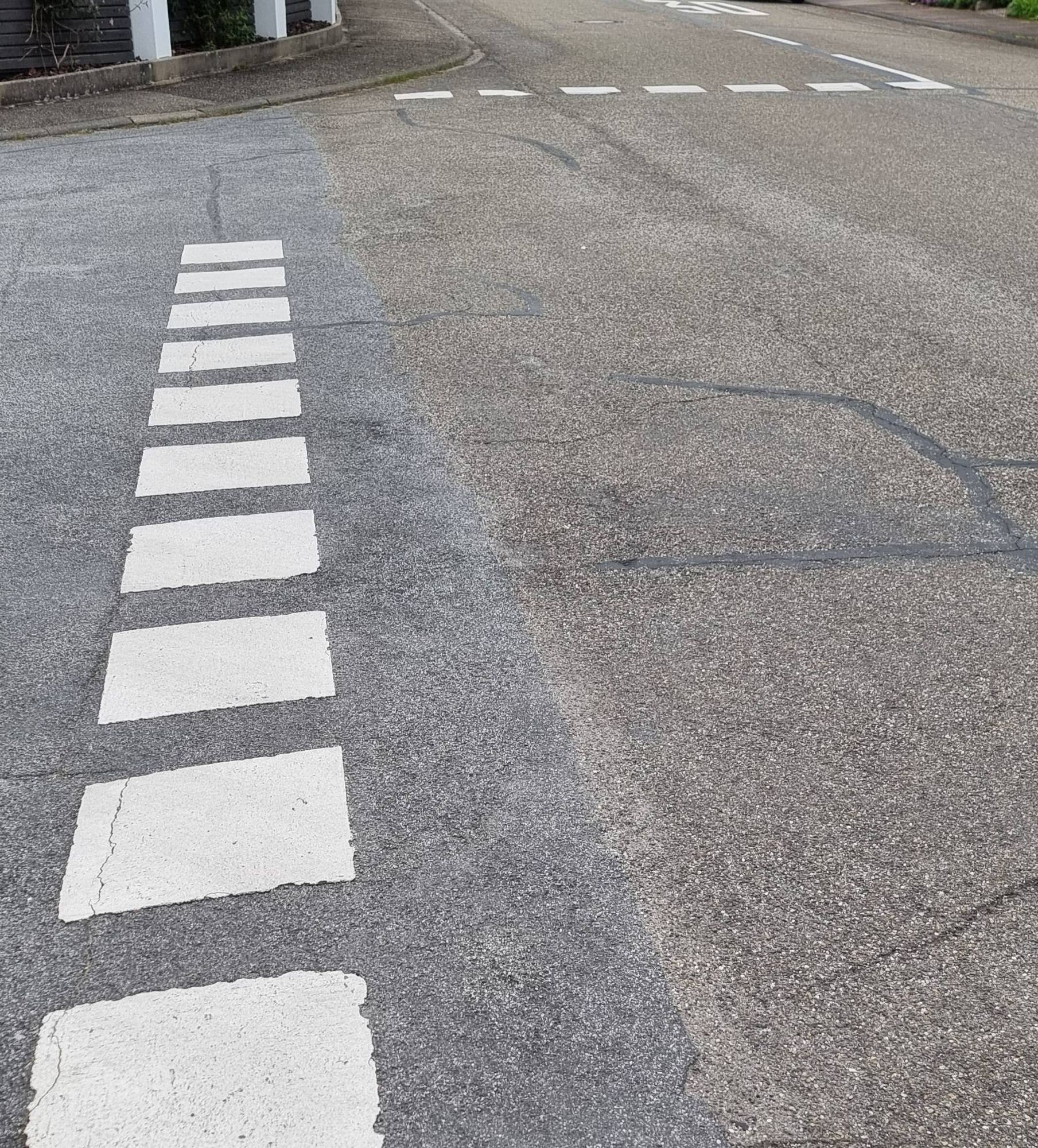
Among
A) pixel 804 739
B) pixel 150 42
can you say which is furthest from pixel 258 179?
pixel 804 739

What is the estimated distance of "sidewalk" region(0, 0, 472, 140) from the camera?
48.9ft

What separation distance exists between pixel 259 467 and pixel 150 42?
42.6ft

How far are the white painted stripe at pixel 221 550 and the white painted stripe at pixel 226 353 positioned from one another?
209cm

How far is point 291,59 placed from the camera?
19.0m

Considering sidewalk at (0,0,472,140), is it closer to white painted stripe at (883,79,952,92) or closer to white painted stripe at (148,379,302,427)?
white painted stripe at (883,79,952,92)

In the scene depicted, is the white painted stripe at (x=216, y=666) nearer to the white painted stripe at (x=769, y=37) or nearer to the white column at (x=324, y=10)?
the white column at (x=324, y=10)

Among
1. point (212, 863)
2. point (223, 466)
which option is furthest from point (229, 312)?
point (212, 863)

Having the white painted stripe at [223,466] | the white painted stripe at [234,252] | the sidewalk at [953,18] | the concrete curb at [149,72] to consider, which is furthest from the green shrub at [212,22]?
the sidewalk at [953,18]

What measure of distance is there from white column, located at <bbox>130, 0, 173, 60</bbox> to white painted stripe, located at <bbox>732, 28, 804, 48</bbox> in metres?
10.2

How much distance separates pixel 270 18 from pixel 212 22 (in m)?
1.41

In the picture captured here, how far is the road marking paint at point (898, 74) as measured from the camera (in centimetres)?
1798

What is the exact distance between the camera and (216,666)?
4.44m

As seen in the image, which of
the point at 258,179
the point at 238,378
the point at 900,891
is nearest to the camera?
the point at 900,891

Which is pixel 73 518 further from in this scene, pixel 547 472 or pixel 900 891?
pixel 900 891
